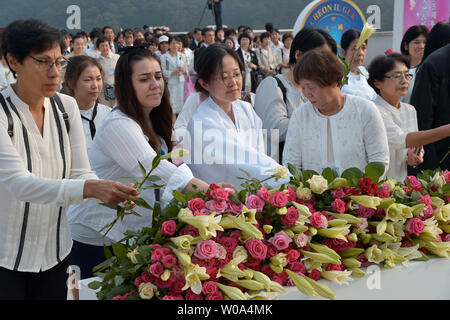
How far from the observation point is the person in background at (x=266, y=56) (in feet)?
38.5

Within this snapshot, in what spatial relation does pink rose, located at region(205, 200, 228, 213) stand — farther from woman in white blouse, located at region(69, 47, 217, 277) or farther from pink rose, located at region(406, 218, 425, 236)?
pink rose, located at region(406, 218, 425, 236)

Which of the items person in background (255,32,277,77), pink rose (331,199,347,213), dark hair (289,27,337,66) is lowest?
pink rose (331,199,347,213)

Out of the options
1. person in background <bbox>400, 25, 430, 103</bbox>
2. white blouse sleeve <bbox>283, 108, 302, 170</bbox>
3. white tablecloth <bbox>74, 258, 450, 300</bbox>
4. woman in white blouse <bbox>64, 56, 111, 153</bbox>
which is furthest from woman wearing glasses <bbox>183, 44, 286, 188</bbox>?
person in background <bbox>400, 25, 430, 103</bbox>

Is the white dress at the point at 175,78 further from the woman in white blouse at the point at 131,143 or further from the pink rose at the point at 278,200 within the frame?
the pink rose at the point at 278,200

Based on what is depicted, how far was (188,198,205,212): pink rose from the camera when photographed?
1778 mm

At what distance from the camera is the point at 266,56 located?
11836mm

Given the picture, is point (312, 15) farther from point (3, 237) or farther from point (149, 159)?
point (3, 237)

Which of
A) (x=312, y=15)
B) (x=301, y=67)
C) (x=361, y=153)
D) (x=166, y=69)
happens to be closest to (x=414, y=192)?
(x=361, y=153)

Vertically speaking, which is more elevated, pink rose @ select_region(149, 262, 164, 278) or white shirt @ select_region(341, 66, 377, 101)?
white shirt @ select_region(341, 66, 377, 101)

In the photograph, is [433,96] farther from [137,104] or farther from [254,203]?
[254,203]

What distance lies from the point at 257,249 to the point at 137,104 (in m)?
0.94

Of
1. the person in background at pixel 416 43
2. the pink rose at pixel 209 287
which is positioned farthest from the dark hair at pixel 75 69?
the person in background at pixel 416 43

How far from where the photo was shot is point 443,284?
206 centimetres
